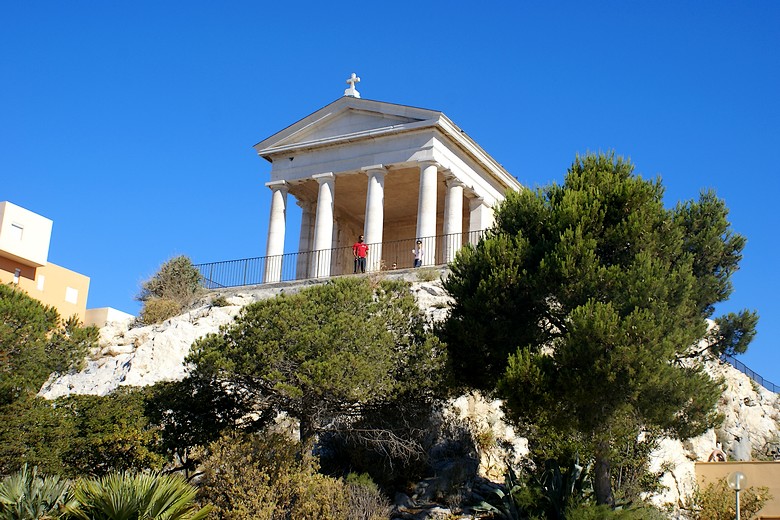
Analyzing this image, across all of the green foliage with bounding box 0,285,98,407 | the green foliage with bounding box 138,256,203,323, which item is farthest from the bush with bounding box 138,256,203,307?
the green foliage with bounding box 0,285,98,407

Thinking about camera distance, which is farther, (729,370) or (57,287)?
(57,287)

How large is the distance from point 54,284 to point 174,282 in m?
11.2

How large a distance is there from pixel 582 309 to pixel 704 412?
9.88 ft

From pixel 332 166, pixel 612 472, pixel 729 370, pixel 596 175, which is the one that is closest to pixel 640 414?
pixel 612 472

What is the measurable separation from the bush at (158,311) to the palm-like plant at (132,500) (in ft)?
47.1

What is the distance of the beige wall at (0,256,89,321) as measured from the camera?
37562 millimetres

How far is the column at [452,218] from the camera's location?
92.7ft

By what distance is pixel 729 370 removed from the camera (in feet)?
93.5

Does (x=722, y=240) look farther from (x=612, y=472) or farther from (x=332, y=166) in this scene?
(x=332, y=166)

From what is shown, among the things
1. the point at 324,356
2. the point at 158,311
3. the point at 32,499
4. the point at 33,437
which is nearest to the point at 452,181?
the point at 158,311

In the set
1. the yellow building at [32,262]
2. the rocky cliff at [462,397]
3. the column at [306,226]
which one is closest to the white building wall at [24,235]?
the yellow building at [32,262]

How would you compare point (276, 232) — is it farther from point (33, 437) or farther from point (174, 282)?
point (33, 437)

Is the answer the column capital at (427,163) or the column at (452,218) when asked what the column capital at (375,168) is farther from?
the column at (452,218)

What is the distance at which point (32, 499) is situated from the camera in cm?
1398
